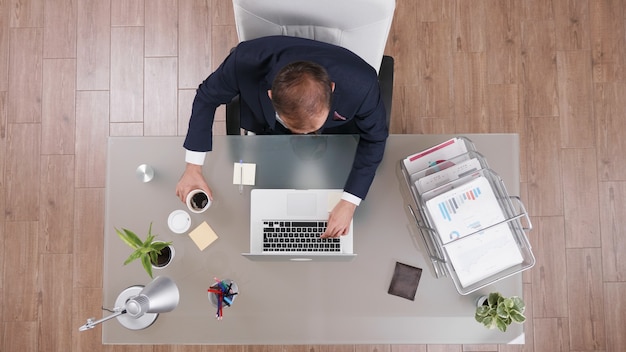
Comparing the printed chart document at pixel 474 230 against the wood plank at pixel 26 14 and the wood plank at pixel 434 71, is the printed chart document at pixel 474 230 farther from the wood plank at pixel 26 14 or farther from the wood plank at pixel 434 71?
the wood plank at pixel 26 14

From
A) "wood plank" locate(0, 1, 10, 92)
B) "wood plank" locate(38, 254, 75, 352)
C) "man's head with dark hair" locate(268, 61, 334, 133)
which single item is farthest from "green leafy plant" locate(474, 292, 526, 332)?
"wood plank" locate(0, 1, 10, 92)

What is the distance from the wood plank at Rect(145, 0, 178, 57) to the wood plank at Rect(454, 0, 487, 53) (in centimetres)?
151

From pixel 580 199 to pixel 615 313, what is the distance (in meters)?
0.60

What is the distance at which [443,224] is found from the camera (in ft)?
4.85

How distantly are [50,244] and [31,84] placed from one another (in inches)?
34.4

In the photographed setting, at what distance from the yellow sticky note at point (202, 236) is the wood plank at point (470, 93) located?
145 cm

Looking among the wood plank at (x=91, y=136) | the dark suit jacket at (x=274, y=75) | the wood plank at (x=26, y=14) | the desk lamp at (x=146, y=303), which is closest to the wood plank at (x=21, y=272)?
the wood plank at (x=91, y=136)

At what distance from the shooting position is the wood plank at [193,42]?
2.49 metres

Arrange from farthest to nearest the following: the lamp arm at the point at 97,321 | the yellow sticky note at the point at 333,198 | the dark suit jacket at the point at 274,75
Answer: the yellow sticky note at the point at 333,198 < the dark suit jacket at the point at 274,75 < the lamp arm at the point at 97,321

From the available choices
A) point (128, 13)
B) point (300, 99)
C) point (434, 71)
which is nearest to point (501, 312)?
point (300, 99)

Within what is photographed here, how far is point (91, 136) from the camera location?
8.18 ft

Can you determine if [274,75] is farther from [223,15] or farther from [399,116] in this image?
[223,15]

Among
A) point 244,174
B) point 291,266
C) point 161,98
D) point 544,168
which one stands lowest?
point 291,266

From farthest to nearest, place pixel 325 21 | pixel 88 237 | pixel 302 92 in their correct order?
1. pixel 88 237
2. pixel 325 21
3. pixel 302 92
